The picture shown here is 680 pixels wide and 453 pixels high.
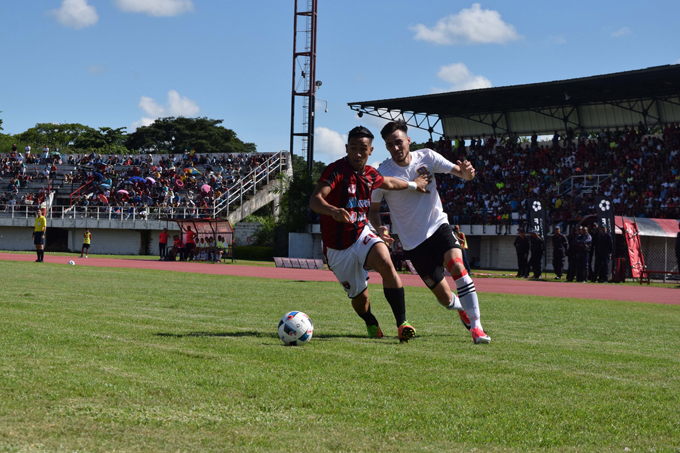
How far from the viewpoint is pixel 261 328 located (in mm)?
7922

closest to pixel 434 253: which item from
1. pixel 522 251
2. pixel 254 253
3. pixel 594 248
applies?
pixel 594 248

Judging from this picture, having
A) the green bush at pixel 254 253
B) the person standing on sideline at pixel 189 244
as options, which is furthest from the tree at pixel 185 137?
the person standing on sideline at pixel 189 244

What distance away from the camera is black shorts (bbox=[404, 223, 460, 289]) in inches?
296

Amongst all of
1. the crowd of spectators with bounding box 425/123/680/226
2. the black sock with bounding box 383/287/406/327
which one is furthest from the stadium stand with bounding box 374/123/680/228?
the black sock with bounding box 383/287/406/327

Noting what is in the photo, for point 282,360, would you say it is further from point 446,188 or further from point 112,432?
point 446,188

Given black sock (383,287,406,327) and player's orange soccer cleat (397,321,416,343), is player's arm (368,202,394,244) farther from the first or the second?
player's orange soccer cleat (397,321,416,343)

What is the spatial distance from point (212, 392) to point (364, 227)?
11.1ft

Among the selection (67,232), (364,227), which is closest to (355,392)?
(364,227)

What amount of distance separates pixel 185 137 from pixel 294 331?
8342 centimetres

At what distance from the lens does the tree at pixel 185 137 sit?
281 feet

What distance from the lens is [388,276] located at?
23.5 ft

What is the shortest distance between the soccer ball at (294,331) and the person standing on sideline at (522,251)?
21.3 meters

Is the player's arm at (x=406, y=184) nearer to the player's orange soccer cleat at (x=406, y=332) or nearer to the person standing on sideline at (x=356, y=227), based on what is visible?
the person standing on sideline at (x=356, y=227)

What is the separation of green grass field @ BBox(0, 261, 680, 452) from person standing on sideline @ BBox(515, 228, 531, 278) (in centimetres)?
1871
